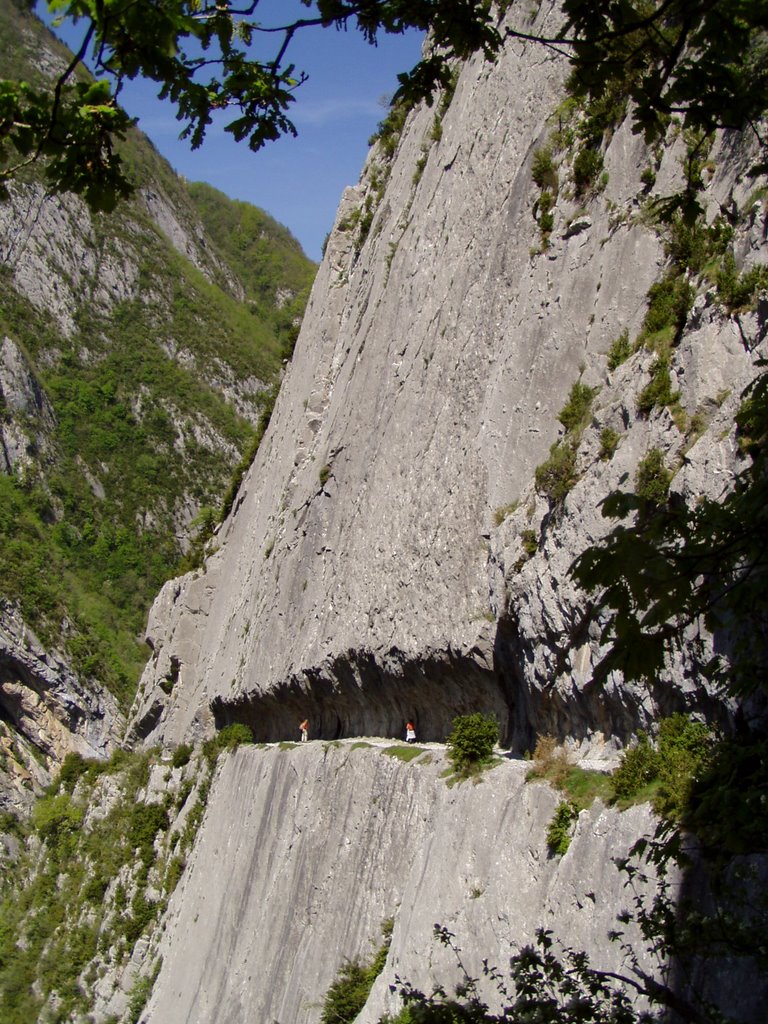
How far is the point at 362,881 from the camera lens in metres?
13.0

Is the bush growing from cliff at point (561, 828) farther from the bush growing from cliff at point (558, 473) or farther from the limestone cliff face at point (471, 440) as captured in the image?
the bush growing from cliff at point (558, 473)

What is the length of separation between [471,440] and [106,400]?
237 ft

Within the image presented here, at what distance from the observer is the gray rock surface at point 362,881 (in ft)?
26.9

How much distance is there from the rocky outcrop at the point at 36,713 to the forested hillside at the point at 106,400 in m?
0.36

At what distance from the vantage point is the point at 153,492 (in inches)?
3095

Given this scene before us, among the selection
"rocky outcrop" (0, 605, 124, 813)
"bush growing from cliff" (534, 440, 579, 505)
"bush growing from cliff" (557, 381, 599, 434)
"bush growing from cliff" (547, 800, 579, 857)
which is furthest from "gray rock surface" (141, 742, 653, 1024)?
"rocky outcrop" (0, 605, 124, 813)

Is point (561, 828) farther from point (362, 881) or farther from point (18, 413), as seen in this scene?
point (18, 413)

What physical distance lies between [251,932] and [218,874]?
3.65 meters

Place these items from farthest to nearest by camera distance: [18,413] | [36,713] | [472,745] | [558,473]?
[18,413]
[36,713]
[472,745]
[558,473]

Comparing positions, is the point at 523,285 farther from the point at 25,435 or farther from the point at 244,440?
the point at 244,440

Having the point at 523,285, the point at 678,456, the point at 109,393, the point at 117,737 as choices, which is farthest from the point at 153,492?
the point at 678,456

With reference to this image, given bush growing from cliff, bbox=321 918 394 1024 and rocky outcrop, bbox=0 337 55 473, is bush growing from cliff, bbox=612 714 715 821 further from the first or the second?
rocky outcrop, bbox=0 337 55 473

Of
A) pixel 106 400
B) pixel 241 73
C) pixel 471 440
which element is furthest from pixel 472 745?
pixel 106 400

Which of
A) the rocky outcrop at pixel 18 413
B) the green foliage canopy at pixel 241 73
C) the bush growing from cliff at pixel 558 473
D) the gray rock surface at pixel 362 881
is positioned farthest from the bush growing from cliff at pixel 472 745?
the rocky outcrop at pixel 18 413
